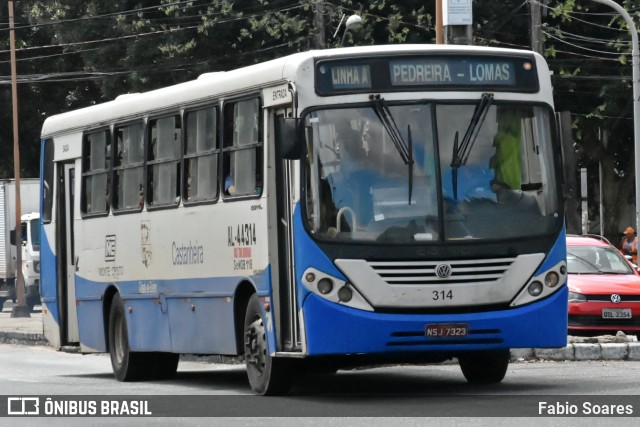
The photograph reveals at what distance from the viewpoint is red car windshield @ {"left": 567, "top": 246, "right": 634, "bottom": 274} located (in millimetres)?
23562

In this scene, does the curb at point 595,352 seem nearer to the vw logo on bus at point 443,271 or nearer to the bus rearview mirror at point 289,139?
the vw logo on bus at point 443,271

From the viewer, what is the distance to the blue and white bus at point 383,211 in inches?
549

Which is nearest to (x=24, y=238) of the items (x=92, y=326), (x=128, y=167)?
(x=92, y=326)

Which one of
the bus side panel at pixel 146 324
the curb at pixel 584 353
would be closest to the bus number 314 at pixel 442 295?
the bus side panel at pixel 146 324

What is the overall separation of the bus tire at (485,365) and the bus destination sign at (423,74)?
2540 mm

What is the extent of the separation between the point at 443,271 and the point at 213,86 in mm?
3321

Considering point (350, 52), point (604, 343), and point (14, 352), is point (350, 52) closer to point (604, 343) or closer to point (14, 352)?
→ point (604, 343)

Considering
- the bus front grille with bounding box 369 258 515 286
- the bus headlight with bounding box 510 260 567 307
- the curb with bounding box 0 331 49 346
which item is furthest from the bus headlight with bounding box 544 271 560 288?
the curb with bounding box 0 331 49 346

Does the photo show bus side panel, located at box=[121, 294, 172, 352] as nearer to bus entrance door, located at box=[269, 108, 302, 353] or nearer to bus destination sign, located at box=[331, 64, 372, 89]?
bus entrance door, located at box=[269, 108, 302, 353]

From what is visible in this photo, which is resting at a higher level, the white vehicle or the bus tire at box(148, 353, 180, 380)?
the white vehicle

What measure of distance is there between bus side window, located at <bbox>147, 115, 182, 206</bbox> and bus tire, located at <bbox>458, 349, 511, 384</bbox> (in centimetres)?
321

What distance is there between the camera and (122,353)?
18.7 m

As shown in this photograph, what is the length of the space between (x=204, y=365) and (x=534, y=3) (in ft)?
55.6

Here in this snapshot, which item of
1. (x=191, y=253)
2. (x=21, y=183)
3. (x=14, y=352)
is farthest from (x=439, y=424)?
(x=21, y=183)
